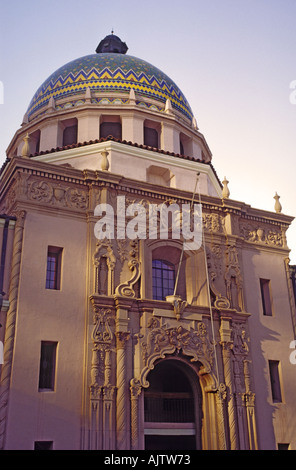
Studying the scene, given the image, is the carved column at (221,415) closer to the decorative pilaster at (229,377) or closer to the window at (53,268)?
the decorative pilaster at (229,377)

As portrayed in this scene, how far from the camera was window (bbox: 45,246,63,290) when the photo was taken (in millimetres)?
17250

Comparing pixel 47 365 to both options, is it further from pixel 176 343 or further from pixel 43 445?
pixel 176 343

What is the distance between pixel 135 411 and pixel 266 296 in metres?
7.93

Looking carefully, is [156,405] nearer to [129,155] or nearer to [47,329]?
[47,329]

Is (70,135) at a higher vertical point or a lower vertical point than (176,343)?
higher

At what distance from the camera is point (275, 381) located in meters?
19.8

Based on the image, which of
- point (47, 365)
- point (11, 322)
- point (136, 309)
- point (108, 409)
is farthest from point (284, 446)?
point (11, 322)

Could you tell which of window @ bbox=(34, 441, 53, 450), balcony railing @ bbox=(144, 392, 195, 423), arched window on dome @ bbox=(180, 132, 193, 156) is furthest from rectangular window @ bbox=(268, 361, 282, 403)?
arched window on dome @ bbox=(180, 132, 193, 156)

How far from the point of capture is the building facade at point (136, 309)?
15.8 m

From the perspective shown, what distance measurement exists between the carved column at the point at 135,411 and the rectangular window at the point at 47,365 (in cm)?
259

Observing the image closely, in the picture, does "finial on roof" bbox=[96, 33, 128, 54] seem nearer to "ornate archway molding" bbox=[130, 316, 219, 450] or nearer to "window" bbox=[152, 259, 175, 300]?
"window" bbox=[152, 259, 175, 300]

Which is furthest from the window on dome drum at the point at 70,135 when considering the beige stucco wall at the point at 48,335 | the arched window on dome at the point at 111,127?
the beige stucco wall at the point at 48,335

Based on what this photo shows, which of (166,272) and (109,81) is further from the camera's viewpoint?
(109,81)
